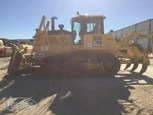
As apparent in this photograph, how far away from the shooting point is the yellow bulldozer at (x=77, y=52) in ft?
31.1

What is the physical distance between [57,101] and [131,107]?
6.30ft

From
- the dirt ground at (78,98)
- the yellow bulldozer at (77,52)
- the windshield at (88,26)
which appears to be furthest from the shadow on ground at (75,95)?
the windshield at (88,26)

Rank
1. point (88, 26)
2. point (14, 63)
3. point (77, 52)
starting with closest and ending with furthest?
point (14, 63), point (77, 52), point (88, 26)

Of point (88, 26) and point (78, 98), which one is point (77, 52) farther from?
point (78, 98)

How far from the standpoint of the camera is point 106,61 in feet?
31.3

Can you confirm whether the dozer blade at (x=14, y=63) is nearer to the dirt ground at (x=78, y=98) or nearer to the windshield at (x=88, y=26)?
the dirt ground at (x=78, y=98)

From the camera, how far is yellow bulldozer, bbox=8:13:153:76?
31.1ft

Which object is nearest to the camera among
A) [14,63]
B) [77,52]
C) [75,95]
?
[75,95]

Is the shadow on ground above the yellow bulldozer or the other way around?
the other way around

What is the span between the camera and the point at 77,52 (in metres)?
9.62

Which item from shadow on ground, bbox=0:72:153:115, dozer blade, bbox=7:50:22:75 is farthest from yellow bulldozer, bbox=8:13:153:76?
shadow on ground, bbox=0:72:153:115

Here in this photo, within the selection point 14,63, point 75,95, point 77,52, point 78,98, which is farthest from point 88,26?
point 78,98

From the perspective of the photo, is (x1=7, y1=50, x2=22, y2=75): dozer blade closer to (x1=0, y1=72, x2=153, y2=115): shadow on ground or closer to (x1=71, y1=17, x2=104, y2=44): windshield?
(x1=0, y1=72, x2=153, y2=115): shadow on ground

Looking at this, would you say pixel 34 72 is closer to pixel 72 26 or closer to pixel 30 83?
pixel 30 83
